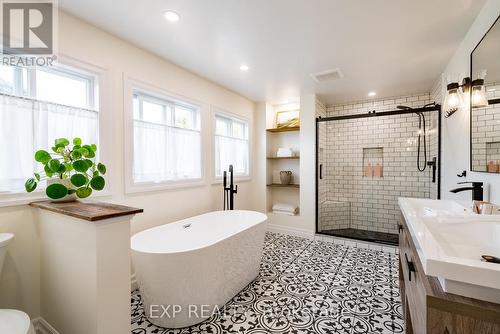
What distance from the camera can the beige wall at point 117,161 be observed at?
5.16ft

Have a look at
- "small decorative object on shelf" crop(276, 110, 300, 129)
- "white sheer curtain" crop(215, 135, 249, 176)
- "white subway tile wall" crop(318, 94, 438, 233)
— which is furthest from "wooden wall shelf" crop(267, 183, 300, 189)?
"small decorative object on shelf" crop(276, 110, 300, 129)

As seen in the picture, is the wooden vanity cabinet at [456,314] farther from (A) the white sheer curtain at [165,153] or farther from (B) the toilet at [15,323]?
(A) the white sheer curtain at [165,153]

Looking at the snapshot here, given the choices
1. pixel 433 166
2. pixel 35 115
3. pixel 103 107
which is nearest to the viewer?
pixel 35 115

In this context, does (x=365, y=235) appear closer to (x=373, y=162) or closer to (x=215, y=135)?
(x=373, y=162)

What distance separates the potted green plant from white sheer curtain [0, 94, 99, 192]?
0.37 ft

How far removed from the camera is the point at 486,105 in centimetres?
156

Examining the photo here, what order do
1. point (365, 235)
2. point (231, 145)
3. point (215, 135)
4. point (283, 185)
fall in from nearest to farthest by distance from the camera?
point (215, 135)
point (365, 235)
point (231, 145)
point (283, 185)

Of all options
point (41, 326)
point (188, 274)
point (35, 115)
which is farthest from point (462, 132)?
point (41, 326)

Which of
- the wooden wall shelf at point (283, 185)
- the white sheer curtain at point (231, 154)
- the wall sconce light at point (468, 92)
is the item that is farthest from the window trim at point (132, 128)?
the wall sconce light at point (468, 92)

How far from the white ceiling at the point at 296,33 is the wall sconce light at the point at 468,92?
20.4 inches

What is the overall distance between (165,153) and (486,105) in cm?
288

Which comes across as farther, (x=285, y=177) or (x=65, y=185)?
(x=285, y=177)

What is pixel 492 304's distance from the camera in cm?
64

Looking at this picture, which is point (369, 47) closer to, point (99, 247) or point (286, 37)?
point (286, 37)
